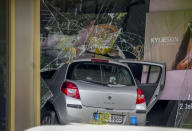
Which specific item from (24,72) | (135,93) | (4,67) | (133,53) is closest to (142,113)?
(135,93)

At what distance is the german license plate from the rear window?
0.52 meters

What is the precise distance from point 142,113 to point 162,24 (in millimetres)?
1445

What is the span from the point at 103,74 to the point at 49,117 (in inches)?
44.7

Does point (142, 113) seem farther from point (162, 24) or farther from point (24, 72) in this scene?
point (24, 72)

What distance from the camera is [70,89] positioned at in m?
4.49

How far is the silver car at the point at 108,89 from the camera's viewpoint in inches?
177

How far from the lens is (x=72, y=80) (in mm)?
4500

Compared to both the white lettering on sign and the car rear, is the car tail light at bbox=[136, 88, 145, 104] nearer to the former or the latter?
the car rear

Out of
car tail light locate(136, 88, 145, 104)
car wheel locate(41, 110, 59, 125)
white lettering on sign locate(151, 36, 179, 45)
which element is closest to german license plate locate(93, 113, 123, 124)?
car tail light locate(136, 88, 145, 104)

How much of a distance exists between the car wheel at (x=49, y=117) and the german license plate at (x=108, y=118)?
0.65 metres

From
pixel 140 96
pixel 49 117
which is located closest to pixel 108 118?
pixel 140 96

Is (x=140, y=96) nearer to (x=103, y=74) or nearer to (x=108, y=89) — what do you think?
(x=108, y=89)

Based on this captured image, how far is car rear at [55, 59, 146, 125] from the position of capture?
4.48 metres

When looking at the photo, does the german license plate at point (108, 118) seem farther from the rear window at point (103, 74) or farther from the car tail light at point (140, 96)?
the rear window at point (103, 74)
